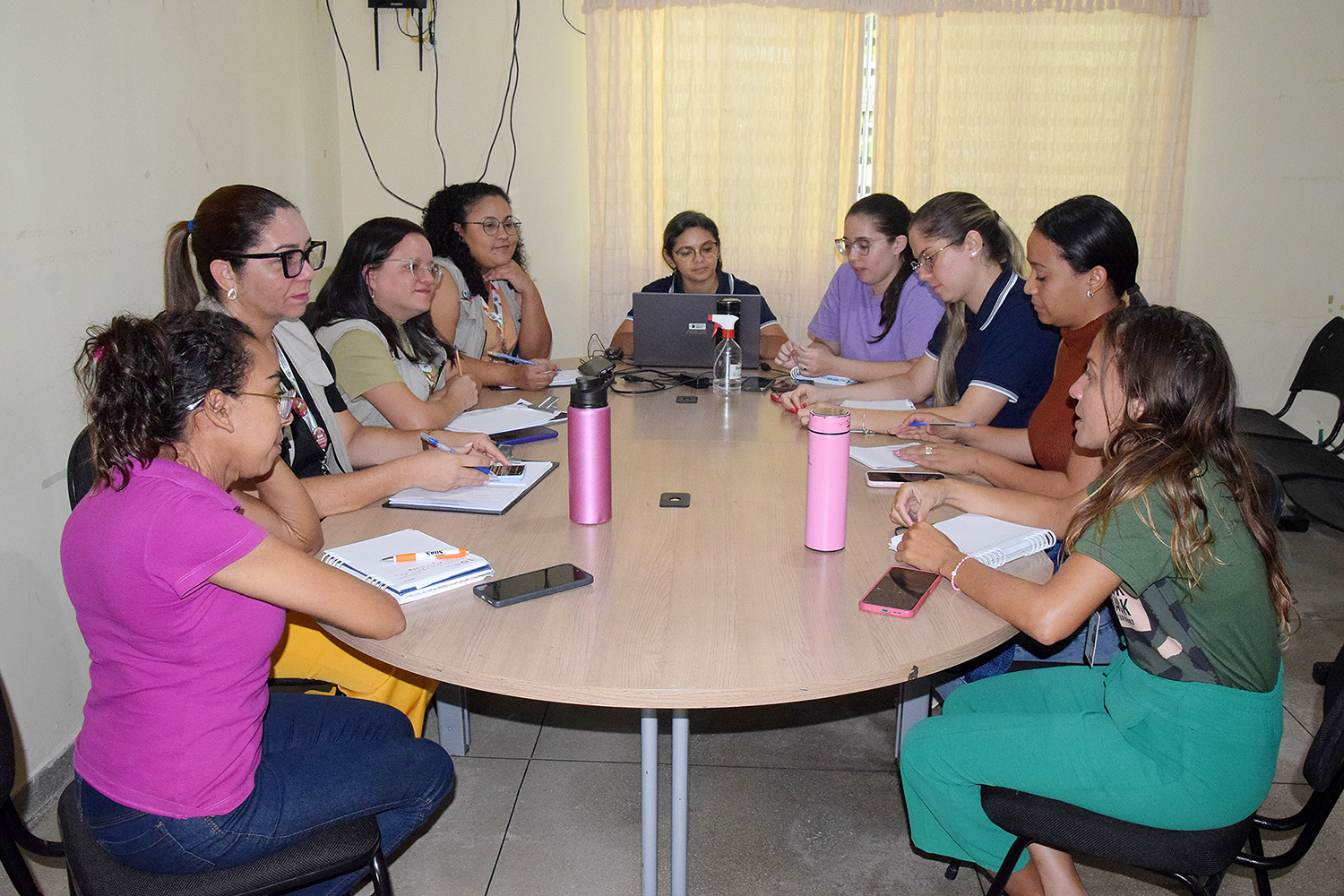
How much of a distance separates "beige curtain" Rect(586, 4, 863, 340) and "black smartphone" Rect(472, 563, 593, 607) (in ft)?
10.4

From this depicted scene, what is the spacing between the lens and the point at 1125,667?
4.63ft

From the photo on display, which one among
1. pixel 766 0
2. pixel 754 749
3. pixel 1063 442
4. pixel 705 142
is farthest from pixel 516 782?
pixel 766 0

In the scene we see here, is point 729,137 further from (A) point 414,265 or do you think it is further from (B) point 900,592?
(B) point 900,592

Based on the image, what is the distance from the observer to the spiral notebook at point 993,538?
154cm

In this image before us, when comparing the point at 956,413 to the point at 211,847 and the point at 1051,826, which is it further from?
the point at 211,847

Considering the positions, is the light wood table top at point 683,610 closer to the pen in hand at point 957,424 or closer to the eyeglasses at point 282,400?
the eyeglasses at point 282,400

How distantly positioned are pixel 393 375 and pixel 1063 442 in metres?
1.56

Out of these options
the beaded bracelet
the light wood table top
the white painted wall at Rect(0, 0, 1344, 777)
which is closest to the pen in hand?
the light wood table top

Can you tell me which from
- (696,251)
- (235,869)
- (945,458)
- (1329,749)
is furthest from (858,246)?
(235,869)

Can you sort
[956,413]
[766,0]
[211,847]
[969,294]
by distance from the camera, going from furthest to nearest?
[766,0], [969,294], [956,413], [211,847]

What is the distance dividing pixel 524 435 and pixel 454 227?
1344mm

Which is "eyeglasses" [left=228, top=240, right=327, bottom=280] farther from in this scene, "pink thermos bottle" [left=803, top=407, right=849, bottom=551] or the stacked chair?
the stacked chair

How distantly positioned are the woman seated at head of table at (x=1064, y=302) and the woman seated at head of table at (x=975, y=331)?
220 mm

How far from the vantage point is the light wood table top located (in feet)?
3.92
